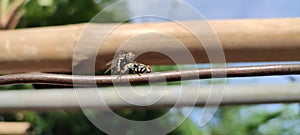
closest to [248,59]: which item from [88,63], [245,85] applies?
[245,85]

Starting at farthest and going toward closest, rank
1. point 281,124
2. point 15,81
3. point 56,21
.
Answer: point 281,124 < point 56,21 < point 15,81

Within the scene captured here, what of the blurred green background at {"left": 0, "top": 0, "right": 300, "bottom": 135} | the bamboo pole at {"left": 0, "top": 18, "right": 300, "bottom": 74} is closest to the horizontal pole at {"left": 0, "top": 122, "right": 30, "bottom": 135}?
the blurred green background at {"left": 0, "top": 0, "right": 300, "bottom": 135}

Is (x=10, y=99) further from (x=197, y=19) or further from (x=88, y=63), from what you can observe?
(x=197, y=19)

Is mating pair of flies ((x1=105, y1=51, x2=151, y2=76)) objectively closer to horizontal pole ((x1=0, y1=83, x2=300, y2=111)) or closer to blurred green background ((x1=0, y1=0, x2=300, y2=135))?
horizontal pole ((x1=0, y1=83, x2=300, y2=111))

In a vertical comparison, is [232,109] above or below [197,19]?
above

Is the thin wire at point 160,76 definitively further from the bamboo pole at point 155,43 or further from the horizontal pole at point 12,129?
the horizontal pole at point 12,129

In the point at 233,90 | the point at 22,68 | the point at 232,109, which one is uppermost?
the point at 232,109
